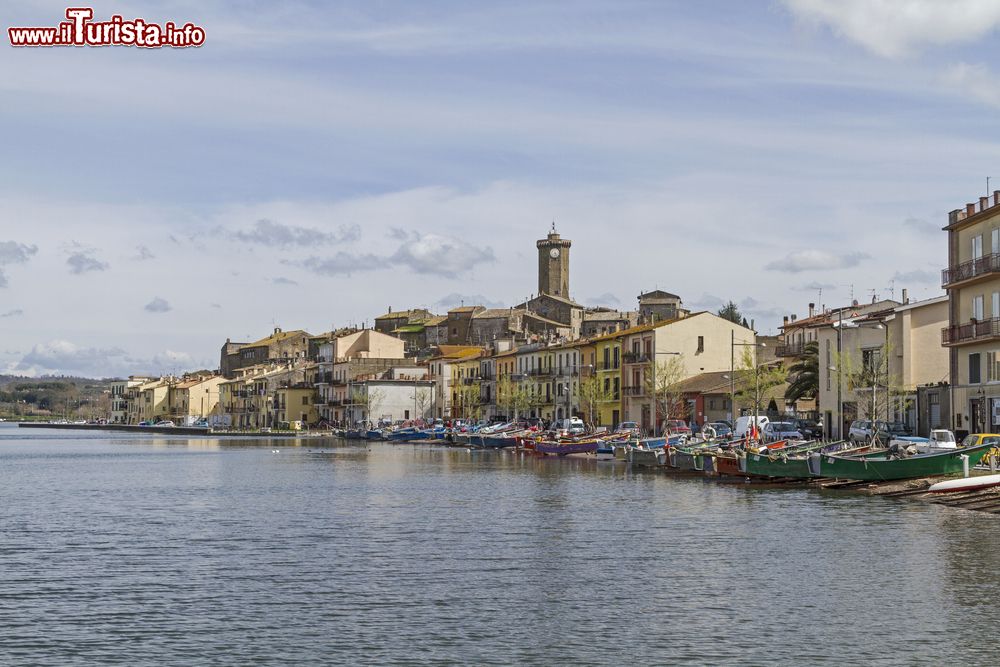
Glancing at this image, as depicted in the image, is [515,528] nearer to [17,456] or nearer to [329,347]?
[17,456]

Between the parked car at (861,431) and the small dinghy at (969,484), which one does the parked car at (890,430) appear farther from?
the small dinghy at (969,484)

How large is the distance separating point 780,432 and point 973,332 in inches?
555

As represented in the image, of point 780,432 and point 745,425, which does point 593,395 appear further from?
point 780,432

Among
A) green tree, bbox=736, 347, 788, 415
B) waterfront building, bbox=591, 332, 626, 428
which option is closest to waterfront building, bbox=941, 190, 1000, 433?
green tree, bbox=736, 347, 788, 415

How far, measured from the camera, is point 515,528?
41.6 m

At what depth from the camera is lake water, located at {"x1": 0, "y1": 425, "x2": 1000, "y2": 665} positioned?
23.2 m

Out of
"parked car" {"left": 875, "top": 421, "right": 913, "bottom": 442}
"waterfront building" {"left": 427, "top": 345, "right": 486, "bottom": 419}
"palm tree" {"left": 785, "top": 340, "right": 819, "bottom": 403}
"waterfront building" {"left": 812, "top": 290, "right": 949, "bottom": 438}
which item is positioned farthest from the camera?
"waterfront building" {"left": 427, "top": 345, "right": 486, "bottom": 419}

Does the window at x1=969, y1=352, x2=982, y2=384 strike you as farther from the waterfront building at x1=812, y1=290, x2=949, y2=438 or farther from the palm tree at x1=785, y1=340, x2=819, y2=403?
the palm tree at x1=785, y1=340, x2=819, y2=403

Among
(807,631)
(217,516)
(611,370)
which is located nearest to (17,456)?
(611,370)

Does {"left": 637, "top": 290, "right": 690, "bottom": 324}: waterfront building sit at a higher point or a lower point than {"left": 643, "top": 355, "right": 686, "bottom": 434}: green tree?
higher

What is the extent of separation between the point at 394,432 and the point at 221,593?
112 metres

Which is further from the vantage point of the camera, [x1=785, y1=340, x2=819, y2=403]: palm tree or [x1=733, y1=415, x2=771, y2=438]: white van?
[x1=785, y1=340, x2=819, y2=403]: palm tree

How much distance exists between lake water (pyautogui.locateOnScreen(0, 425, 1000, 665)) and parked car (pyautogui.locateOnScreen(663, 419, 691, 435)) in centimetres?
3486

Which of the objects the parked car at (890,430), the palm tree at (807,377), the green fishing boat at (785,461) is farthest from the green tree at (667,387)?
the green fishing boat at (785,461)
